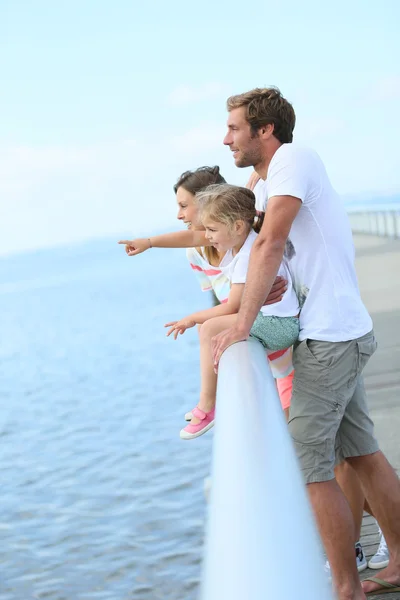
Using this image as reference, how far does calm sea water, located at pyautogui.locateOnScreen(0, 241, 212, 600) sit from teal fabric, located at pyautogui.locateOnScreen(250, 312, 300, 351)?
568 centimetres

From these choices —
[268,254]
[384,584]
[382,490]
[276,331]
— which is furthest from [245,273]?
[384,584]

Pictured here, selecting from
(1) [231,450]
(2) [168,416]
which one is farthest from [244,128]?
(2) [168,416]

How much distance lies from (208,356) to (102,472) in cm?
1054

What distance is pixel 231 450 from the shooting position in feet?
4.39

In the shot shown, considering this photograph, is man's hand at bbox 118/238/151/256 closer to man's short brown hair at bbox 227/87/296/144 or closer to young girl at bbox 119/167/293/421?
young girl at bbox 119/167/293/421

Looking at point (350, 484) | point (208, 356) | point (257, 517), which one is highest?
point (257, 517)

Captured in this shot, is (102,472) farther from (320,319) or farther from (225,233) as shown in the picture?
(320,319)

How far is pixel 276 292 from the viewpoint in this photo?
3.01 m

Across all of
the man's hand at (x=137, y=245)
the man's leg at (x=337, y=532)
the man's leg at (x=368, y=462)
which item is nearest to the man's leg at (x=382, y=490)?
the man's leg at (x=368, y=462)

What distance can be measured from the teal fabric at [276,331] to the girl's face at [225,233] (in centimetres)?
33

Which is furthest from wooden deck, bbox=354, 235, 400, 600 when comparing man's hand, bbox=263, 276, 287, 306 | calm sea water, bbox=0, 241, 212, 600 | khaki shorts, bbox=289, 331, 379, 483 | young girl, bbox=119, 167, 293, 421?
calm sea water, bbox=0, 241, 212, 600

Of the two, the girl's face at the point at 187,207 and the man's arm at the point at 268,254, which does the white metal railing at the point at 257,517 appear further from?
the girl's face at the point at 187,207

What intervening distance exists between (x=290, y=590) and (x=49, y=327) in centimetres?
3773

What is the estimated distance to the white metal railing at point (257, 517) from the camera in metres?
0.86
